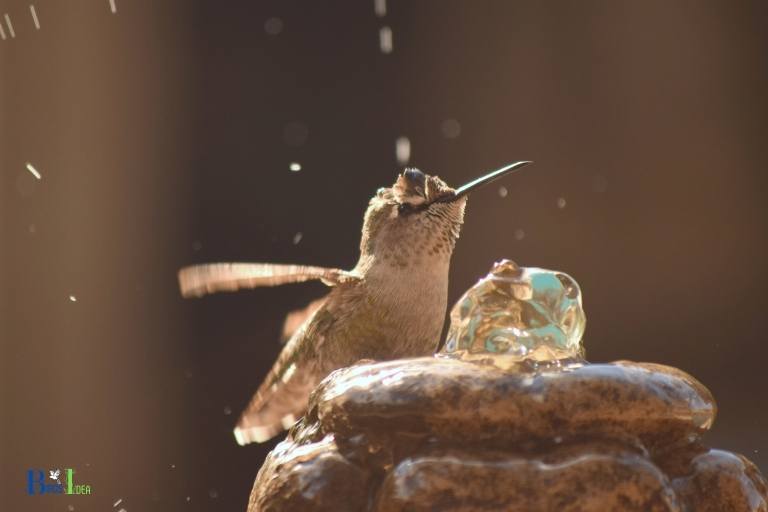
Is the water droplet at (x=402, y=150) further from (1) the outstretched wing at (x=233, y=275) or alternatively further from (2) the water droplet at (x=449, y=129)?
(1) the outstretched wing at (x=233, y=275)

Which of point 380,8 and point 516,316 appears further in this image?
point 380,8

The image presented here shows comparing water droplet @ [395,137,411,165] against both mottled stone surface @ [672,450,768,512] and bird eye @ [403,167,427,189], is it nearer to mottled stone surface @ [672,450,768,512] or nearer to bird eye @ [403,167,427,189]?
bird eye @ [403,167,427,189]

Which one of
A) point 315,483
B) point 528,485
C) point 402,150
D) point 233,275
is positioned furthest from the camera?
point 402,150

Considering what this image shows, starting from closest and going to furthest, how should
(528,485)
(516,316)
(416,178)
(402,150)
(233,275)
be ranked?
1. (528,485)
2. (516,316)
3. (233,275)
4. (416,178)
5. (402,150)

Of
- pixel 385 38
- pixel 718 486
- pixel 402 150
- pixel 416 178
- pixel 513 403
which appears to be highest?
pixel 385 38

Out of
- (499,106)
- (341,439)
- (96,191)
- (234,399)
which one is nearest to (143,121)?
(96,191)

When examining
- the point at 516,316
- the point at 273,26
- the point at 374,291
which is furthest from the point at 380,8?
the point at 516,316

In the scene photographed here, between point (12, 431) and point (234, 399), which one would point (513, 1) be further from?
point (12, 431)

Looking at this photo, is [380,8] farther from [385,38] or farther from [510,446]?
[510,446]
